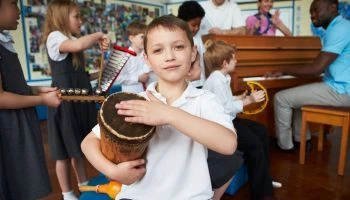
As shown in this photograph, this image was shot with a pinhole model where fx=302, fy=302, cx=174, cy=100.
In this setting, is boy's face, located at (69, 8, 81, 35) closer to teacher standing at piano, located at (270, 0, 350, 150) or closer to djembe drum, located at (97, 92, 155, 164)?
djembe drum, located at (97, 92, 155, 164)

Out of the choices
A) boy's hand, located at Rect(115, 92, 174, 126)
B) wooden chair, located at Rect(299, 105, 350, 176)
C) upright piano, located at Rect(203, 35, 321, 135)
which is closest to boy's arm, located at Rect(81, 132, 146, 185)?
boy's hand, located at Rect(115, 92, 174, 126)

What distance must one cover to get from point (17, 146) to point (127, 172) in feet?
2.94

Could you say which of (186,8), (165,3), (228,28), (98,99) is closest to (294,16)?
(165,3)

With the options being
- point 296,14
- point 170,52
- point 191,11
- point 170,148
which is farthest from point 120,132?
point 296,14

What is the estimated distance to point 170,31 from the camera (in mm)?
1048

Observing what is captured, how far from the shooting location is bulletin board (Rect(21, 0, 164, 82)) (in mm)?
4695

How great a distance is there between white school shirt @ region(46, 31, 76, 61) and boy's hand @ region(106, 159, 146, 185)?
4.35 feet

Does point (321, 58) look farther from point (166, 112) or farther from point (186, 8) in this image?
point (166, 112)

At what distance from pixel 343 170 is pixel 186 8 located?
6.80ft

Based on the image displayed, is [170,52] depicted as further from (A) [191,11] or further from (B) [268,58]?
(B) [268,58]

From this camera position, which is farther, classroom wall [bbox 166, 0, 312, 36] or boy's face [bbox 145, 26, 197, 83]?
classroom wall [bbox 166, 0, 312, 36]


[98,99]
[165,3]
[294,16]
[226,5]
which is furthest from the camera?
[165,3]

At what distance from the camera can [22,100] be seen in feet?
5.03

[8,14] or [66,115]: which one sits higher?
[8,14]
